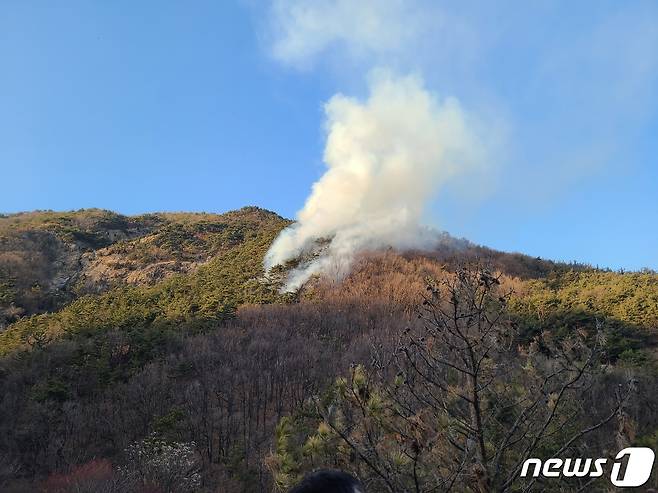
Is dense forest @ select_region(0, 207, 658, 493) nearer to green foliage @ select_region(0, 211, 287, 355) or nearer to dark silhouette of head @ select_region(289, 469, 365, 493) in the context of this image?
green foliage @ select_region(0, 211, 287, 355)

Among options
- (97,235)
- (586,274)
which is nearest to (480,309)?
(586,274)

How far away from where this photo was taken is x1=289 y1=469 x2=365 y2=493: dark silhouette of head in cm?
167

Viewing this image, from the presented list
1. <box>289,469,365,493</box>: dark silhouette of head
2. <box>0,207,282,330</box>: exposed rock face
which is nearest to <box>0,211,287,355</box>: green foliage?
<box>0,207,282,330</box>: exposed rock face

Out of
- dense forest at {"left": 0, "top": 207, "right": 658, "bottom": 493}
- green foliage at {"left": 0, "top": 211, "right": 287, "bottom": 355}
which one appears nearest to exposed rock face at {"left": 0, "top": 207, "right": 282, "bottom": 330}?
dense forest at {"left": 0, "top": 207, "right": 658, "bottom": 493}

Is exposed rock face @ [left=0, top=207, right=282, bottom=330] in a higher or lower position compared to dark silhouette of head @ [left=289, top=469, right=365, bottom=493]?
higher

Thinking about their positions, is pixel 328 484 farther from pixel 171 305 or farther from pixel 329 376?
pixel 171 305

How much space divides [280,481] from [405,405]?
237 centimetres

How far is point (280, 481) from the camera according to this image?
232 inches

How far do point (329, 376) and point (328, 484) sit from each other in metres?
26.8

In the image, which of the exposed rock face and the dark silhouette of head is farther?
the exposed rock face

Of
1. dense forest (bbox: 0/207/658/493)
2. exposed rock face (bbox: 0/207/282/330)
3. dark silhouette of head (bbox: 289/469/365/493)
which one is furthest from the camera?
exposed rock face (bbox: 0/207/282/330)

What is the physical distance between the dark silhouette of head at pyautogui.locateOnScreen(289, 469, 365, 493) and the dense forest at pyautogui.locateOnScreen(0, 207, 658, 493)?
220cm

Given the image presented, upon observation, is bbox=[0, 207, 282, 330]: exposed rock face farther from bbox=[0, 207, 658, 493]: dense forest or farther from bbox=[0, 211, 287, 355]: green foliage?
bbox=[0, 211, 287, 355]: green foliage

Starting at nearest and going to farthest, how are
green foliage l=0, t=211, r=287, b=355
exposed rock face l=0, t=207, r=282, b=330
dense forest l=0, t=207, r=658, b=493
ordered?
dense forest l=0, t=207, r=658, b=493 < green foliage l=0, t=211, r=287, b=355 < exposed rock face l=0, t=207, r=282, b=330
